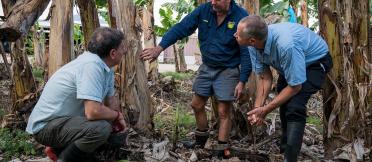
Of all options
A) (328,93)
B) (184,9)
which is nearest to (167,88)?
(328,93)

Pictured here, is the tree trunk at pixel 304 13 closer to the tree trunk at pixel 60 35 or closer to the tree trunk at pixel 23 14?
the tree trunk at pixel 60 35

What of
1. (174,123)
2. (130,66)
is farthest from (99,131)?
(174,123)

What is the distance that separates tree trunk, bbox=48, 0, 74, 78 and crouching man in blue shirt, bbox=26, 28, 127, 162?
112 centimetres

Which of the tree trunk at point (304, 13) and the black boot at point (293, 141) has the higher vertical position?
the tree trunk at point (304, 13)

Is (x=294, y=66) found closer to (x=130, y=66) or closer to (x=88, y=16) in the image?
(x=130, y=66)

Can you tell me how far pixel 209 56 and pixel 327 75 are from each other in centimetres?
113

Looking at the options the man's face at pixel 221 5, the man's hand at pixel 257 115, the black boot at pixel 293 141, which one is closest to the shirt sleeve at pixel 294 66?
the man's hand at pixel 257 115

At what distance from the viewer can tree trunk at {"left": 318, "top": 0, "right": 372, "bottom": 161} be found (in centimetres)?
399

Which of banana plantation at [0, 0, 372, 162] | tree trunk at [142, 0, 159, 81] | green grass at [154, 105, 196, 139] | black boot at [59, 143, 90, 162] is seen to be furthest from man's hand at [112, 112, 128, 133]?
tree trunk at [142, 0, 159, 81]

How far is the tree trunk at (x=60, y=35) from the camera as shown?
179 inches

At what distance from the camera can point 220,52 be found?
449 cm

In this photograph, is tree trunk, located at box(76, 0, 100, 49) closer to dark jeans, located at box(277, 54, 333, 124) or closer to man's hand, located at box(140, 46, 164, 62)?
man's hand, located at box(140, 46, 164, 62)

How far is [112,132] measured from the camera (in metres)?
3.69

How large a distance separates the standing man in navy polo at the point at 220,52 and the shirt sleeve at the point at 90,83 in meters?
1.21
